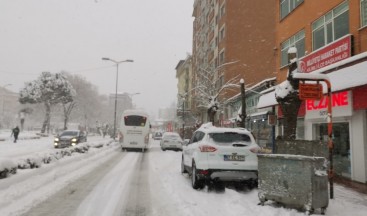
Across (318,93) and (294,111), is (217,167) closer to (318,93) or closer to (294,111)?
(294,111)

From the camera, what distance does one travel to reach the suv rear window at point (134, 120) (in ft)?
96.9

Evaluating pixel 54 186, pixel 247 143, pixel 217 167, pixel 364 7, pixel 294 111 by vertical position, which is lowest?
pixel 54 186

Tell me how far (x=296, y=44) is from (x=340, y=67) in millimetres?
5555

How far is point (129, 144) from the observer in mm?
29406

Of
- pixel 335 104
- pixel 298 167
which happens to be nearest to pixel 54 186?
pixel 298 167

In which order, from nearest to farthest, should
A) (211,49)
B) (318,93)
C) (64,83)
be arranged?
1. (318,93)
2. (211,49)
3. (64,83)

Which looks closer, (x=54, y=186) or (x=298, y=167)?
(x=298, y=167)

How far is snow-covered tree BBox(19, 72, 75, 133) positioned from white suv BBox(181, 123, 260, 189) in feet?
198

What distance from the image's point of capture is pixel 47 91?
217 ft

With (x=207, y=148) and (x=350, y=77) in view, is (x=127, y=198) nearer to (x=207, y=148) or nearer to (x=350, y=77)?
(x=207, y=148)

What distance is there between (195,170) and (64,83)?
61.2 metres

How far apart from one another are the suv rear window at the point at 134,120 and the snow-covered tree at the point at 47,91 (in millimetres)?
40565

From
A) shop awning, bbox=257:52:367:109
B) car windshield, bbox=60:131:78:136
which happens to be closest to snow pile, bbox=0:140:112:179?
shop awning, bbox=257:52:367:109

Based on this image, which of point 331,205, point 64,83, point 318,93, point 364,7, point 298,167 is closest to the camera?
point 298,167
